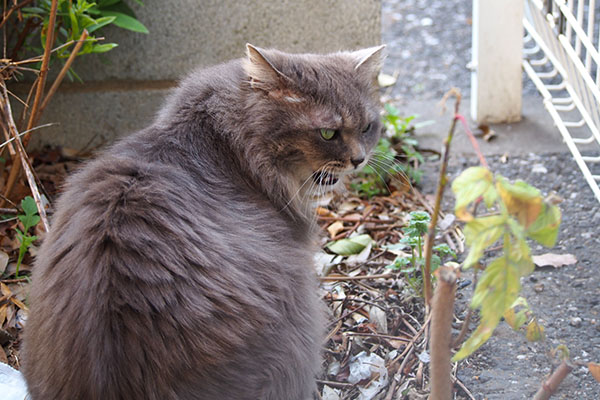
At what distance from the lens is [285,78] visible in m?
2.24

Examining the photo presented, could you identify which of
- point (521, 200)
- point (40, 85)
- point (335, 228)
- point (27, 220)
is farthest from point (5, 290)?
point (521, 200)

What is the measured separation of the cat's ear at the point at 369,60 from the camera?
2494mm

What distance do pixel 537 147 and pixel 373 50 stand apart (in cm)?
157

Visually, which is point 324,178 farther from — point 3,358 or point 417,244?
point 3,358

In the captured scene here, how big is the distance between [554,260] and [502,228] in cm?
170

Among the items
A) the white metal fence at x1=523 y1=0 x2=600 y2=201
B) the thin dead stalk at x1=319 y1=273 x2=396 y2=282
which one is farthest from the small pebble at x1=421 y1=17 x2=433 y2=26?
the thin dead stalk at x1=319 y1=273 x2=396 y2=282

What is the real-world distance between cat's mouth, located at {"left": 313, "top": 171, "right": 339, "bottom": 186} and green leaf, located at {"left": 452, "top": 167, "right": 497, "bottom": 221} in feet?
3.80

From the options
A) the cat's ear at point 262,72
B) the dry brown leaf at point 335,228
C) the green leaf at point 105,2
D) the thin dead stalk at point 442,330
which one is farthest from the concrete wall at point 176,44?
the thin dead stalk at point 442,330

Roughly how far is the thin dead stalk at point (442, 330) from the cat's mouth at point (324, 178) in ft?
3.29

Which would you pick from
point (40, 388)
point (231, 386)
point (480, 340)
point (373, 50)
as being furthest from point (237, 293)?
point (373, 50)

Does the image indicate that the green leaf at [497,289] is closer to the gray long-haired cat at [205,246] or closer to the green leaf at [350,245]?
the gray long-haired cat at [205,246]

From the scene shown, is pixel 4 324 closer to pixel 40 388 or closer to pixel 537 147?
pixel 40 388

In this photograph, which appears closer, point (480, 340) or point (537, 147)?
point (480, 340)

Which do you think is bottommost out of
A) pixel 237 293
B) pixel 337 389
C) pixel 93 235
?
pixel 337 389
